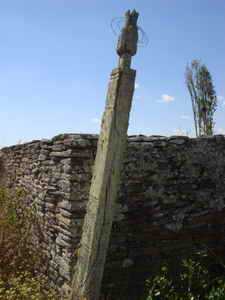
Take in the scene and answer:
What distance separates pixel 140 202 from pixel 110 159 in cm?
118

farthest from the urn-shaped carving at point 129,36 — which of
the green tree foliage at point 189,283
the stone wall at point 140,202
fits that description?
the green tree foliage at point 189,283

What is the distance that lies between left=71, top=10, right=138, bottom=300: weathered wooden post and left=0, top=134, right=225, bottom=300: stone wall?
0.61 meters

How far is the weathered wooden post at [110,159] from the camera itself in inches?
124

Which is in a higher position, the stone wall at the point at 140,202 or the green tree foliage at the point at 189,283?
the stone wall at the point at 140,202

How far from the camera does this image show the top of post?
315 cm

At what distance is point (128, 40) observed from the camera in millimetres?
3152

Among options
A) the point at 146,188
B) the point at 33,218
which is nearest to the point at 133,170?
the point at 146,188

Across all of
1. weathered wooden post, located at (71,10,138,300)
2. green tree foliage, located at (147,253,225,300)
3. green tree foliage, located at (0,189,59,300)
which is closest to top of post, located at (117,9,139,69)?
weathered wooden post, located at (71,10,138,300)

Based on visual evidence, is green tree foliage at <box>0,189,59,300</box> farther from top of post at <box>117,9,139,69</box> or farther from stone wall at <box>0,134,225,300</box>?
top of post at <box>117,9,139,69</box>

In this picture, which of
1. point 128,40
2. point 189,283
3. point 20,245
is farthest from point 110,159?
point 20,245

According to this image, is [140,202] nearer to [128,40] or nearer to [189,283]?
[189,283]

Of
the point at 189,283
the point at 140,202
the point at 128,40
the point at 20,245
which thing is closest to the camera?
the point at 128,40

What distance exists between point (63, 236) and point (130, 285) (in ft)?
3.40

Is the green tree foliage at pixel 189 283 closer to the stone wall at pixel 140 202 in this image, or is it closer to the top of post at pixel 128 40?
the stone wall at pixel 140 202
